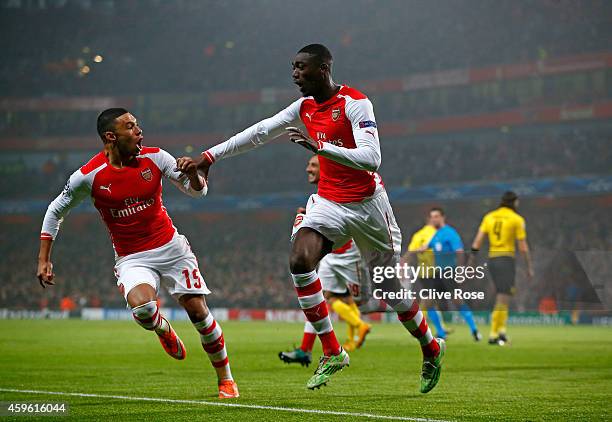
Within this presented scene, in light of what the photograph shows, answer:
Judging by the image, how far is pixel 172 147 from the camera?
50844 mm

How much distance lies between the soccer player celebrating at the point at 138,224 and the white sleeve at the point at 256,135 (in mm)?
397

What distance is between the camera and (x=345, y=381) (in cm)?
881

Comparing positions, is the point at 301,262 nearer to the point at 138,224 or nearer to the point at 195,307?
the point at 195,307

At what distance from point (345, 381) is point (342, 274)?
3.40 metres

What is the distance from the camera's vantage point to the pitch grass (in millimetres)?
6301

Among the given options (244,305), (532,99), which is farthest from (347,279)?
(532,99)

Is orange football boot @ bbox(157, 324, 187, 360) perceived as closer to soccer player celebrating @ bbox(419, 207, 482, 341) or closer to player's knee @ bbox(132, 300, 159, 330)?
player's knee @ bbox(132, 300, 159, 330)

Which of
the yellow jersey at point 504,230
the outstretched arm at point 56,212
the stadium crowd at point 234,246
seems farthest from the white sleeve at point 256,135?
the stadium crowd at point 234,246

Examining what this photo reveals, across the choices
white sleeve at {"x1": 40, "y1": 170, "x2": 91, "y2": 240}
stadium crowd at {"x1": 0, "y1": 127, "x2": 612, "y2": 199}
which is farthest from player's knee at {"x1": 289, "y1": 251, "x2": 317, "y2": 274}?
stadium crowd at {"x1": 0, "y1": 127, "x2": 612, "y2": 199}

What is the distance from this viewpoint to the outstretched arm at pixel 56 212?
716cm

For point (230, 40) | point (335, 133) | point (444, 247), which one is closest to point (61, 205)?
point (335, 133)

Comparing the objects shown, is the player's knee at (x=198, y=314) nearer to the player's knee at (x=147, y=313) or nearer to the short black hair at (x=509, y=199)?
the player's knee at (x=147, y=313)

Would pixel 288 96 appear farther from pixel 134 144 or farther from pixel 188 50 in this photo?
pixel 134 144

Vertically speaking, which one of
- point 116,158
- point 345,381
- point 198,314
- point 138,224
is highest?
point 116,158
